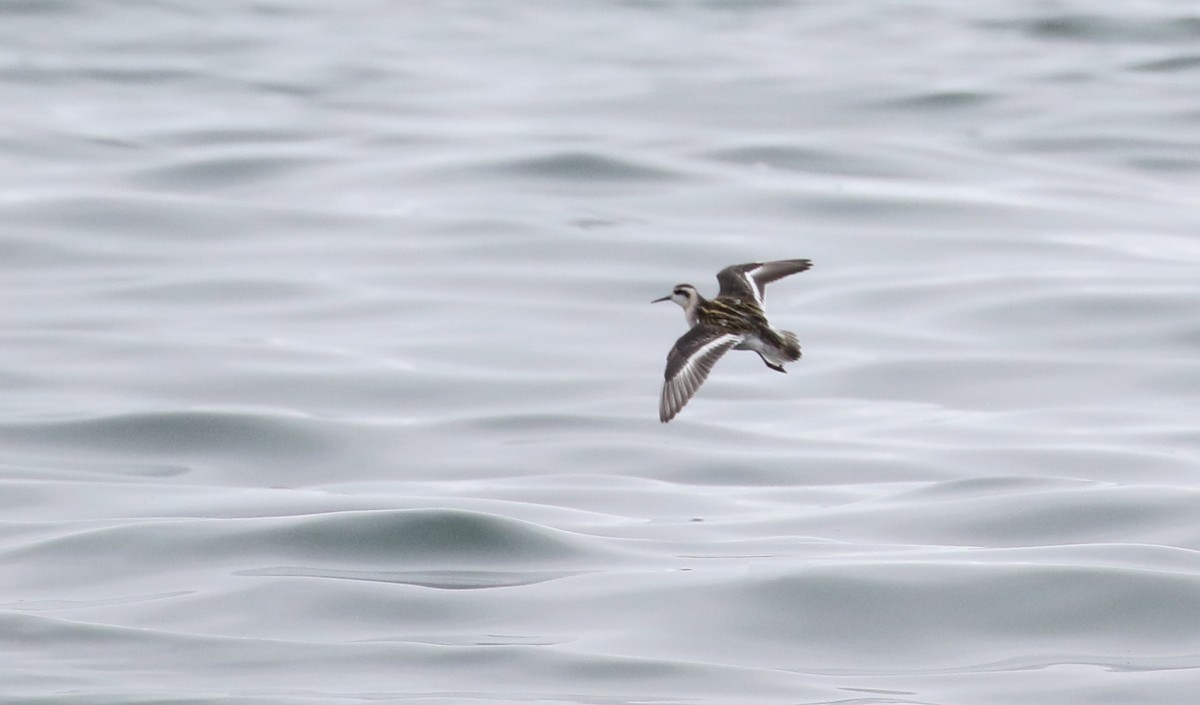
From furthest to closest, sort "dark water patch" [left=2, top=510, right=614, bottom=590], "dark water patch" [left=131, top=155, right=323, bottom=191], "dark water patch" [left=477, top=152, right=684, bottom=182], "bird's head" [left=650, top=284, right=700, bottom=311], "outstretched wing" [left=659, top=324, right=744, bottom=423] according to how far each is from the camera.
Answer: "dark water patch" [left=477, top=152, right=684, bottom=182] < "dark water patch" [left=131, top=155, right=323, bottom=191] < "bird's head" [left=650, top=284, right=700, bottom=311] < "dark water patch" [left=2, top=510, right=614, bottom=590] < "outstretched wing" [left=659, top=324, right=744, bottom=423]

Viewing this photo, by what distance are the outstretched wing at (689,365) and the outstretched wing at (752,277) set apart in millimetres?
799

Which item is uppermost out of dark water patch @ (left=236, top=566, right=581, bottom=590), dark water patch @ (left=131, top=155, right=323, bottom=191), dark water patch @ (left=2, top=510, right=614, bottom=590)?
dark water patch @ (left=131, top=155, right=323, bottom=191)

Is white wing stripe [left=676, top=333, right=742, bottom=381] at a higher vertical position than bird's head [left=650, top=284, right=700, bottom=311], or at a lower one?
lower

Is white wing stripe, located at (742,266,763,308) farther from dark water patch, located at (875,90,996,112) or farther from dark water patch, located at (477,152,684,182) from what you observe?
dark water patch, located at (875,90,996,112)

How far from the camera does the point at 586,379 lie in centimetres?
1219

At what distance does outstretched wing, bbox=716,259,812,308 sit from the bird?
2 cm

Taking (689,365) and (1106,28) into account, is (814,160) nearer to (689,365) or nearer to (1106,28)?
(1106,28)

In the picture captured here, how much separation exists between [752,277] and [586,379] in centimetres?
295

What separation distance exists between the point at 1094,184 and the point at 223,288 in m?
8.35

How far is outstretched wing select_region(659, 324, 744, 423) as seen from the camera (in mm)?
7762

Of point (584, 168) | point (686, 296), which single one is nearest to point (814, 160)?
point (584, 168)

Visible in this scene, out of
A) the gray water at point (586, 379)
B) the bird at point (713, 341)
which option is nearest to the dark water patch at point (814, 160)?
the gray water at point (586, 379)

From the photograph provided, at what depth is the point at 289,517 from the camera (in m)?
8.74

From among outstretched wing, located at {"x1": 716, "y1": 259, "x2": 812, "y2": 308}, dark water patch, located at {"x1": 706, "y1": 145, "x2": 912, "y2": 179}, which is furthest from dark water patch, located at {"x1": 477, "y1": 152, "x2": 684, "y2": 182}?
outstretched wing, located at {"x1": 716, "y1": 259, "x2": 812, "y2": 308}
